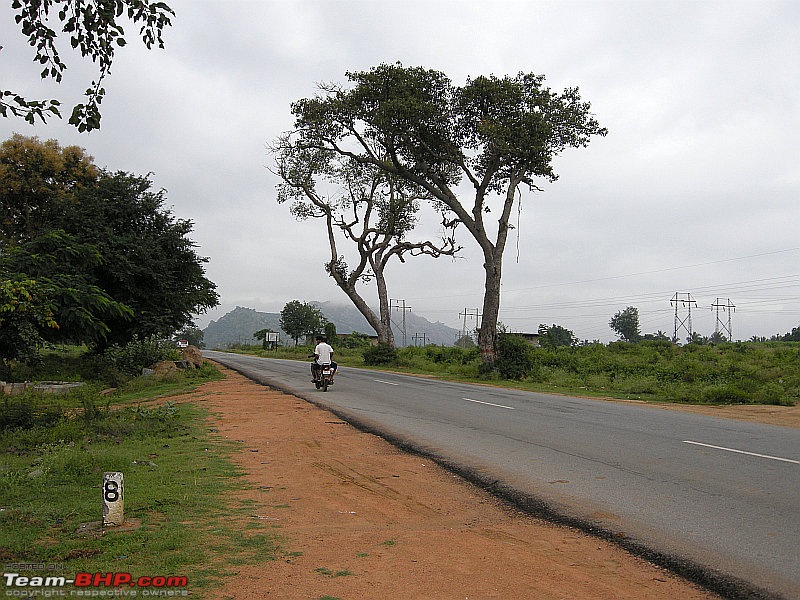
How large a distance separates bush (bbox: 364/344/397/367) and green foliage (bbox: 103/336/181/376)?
59.6 ft

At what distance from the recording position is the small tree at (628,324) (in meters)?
103

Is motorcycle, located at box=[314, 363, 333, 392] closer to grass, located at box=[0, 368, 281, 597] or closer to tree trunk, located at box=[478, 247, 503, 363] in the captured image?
grass, located at box=[0, 368, 281, 597]

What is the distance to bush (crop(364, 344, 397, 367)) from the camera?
45219 mm

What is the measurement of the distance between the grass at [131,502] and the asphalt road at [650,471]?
3.45 meters

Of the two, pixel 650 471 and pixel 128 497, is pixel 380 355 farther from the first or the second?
pixel 128 497

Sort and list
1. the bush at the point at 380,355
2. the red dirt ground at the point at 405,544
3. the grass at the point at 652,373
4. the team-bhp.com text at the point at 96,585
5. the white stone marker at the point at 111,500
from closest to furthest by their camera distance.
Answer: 1. the team-bhp.com text at the point at 96,585
2. the red dirt ground at the point at 405,544
3. the white stone marker at the point at 111,500
4. the grass at the point at 652,373
5. the bush at the point at 380,355

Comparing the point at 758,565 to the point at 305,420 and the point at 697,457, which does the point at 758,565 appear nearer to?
the point at 697,457

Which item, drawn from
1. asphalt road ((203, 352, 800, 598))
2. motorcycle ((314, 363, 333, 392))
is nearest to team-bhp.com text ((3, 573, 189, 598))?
asphalt road ((203, 352, 800, 598))

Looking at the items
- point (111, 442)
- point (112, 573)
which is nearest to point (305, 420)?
point (111, 442)

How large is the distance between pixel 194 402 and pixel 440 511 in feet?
42.3

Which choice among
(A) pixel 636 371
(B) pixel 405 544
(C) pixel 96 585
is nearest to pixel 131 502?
(C) pixel 96 585

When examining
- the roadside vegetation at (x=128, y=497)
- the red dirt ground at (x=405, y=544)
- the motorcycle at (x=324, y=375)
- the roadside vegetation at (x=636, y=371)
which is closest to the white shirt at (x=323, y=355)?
the motorcycle at (x=324, y=375)

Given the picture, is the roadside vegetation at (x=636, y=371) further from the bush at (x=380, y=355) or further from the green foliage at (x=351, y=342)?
the green foliage at (x=351, y=342)

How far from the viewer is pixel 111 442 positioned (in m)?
11.5
